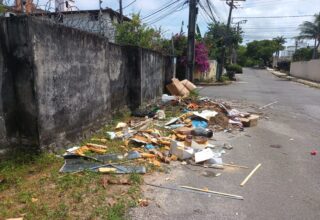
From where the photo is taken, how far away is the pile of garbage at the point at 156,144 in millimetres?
5340

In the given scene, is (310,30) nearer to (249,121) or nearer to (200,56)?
(200,56)

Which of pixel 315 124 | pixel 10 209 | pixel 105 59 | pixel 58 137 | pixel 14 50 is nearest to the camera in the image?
A: pixel 10 209

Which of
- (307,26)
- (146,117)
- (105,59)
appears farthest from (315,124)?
(307,26)

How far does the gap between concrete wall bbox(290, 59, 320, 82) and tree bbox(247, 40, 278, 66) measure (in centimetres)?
3416

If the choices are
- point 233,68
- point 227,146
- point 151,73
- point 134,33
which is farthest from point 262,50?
point 227,146

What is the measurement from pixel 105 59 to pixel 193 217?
4.96 metres

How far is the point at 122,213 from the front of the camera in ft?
12.4

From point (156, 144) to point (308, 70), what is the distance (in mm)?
35893

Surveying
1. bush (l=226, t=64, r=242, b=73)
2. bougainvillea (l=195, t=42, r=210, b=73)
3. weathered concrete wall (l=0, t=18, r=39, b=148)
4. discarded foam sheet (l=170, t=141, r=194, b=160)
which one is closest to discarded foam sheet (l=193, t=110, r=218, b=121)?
discarded foam sheet (l=170, t=141, r=194, b=160)

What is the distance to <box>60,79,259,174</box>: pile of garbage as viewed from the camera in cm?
534

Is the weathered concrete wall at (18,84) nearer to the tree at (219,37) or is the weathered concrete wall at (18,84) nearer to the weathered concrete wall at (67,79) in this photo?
the weathered concrete wall at (67,79)

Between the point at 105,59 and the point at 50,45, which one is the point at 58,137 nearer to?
the point at 50,45

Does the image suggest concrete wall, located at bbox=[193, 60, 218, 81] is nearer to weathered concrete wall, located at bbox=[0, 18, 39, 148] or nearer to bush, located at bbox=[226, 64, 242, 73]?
bush, located at bbox=[226, 64, 242, 73]

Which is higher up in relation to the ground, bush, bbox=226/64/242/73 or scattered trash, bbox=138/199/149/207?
scattered trash, bbox=138/199/149/207
